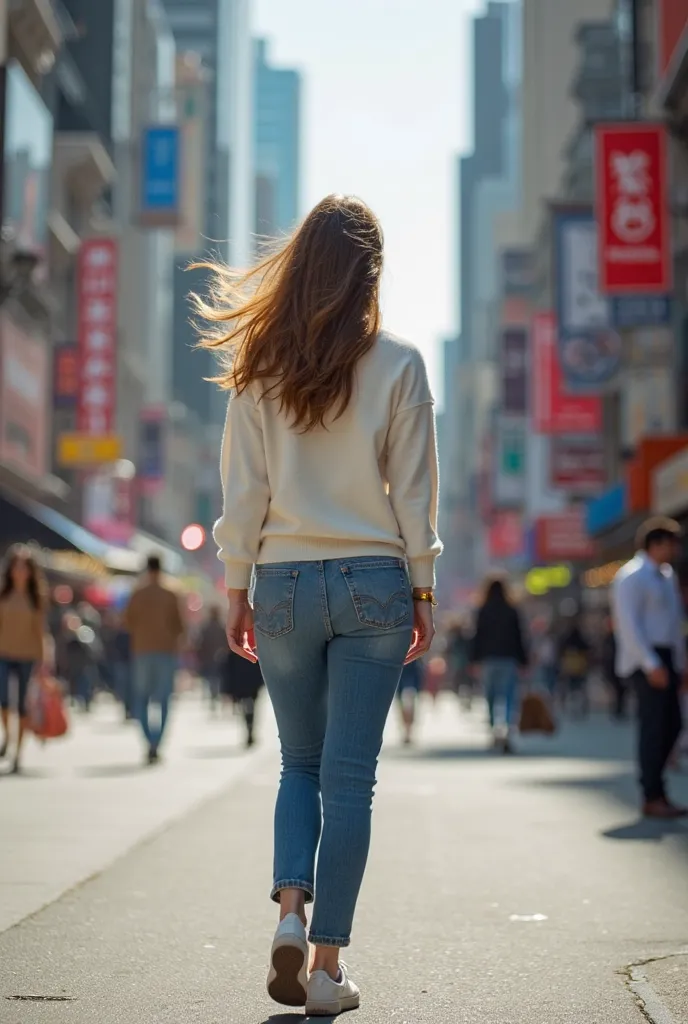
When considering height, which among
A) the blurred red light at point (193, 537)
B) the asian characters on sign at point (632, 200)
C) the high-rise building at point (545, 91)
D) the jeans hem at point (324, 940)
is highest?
the high-rise building at point (545, 91)

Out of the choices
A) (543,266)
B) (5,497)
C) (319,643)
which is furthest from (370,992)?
(543,266)

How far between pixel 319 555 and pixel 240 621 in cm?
31

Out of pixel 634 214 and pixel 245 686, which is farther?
pixel 634 214

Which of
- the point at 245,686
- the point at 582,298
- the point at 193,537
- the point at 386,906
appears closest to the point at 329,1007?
the point at 386,906

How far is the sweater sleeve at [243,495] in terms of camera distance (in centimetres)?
466

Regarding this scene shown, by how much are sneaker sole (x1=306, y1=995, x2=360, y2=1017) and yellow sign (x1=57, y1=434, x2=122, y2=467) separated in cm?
3971

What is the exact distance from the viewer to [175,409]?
335 feet

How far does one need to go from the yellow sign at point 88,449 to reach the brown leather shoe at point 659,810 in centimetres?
3421

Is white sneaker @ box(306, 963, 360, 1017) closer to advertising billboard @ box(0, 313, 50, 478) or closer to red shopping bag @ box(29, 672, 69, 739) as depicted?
red shopping bag @ box(29, 672, 69, 739)

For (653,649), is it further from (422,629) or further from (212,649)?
(212,649)

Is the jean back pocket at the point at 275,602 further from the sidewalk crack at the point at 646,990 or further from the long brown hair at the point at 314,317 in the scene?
the sidewalk crack at the point at 646,990

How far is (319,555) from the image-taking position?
15.0 ft

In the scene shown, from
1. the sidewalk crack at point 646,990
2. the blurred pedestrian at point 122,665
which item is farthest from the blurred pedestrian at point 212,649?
the sidewalk crack at point 646,990

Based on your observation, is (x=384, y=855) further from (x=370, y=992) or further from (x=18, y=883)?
(x=370, y=992)
